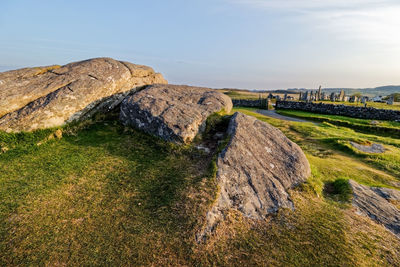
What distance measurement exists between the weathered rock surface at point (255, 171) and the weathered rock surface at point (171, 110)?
7.06 ft

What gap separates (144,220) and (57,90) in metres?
10.3

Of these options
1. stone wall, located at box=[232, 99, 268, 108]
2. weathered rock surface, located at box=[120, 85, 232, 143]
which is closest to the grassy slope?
weathered rock surface, located at box=[120, 85, 232, 143]

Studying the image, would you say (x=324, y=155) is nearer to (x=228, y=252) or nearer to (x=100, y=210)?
(x=228, y=252)

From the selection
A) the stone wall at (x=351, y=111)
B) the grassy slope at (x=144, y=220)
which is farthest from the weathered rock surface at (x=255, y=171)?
the stone wall at (x=351, y=111)

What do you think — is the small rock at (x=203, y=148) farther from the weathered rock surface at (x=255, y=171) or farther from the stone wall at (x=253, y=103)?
the stone wall at (x=253, y=103)

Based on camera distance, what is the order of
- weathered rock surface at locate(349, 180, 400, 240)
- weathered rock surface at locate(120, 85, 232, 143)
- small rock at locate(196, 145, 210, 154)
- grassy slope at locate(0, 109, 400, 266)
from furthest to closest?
weathered rock surface at locate(120, 85, 232, 143)
small rock at locate(196, 145, 210, 154)
weathered rock surface at locate(349, 180, 400, 240)
grassy slope at locate(0, 109, 400, 266)

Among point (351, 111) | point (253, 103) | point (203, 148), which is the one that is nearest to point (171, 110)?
point (203, 148)

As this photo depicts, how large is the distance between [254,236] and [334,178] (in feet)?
22.5

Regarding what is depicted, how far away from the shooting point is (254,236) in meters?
6.30

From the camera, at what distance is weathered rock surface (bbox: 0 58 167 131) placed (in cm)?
1112

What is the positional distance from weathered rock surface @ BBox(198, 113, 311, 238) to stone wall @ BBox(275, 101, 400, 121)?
109 feet

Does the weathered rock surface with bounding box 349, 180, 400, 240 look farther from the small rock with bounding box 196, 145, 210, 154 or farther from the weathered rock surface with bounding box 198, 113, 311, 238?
the small rock with bounding box 196, 145, 210, 154

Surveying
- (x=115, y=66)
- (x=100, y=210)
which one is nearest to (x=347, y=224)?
(x=100, y=210)

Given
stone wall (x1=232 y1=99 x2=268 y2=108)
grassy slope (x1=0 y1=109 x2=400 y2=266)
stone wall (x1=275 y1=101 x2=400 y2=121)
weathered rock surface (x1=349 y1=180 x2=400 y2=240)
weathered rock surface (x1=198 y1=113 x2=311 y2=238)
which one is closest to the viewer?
grassy slope (x1=0 y1=109 x2=400 y2=266)
